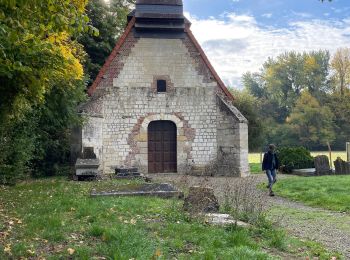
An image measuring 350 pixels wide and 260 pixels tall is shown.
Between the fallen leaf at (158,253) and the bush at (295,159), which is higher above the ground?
the bush at (295,159)

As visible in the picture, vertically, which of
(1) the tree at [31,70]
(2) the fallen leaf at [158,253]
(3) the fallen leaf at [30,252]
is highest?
(1) the tree at [31,70]

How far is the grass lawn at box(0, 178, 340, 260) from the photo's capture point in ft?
18.0

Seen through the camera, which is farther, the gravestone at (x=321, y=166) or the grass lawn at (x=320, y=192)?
the gravestone at (x=321, y=166)

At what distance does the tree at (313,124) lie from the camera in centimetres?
5170

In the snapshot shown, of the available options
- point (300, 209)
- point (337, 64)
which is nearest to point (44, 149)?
point (300, 209)

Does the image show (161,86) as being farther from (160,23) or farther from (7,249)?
(7,249)

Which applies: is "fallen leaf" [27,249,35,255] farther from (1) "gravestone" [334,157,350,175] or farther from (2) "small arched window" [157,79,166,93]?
(1) "gravestone" [334,157,350,175]

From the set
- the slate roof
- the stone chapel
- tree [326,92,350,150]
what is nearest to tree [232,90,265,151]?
the stone chapel

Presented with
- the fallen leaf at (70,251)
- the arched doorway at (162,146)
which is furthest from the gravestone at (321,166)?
the fallen leaf at (70,251)

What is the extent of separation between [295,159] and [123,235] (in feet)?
56.7

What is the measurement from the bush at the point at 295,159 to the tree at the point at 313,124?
30.7m

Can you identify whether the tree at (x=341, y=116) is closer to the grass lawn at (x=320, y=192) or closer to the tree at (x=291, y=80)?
the tree at (x=291, y=80)

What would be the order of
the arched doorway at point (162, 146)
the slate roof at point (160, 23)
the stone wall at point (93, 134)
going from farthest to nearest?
the arched doorway at point (162, 146)
the slate roof at point (160, 23)
the stone wall at point (93, 134)

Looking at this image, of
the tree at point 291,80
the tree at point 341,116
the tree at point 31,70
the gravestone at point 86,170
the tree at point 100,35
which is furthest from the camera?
the tree at point 291,80
